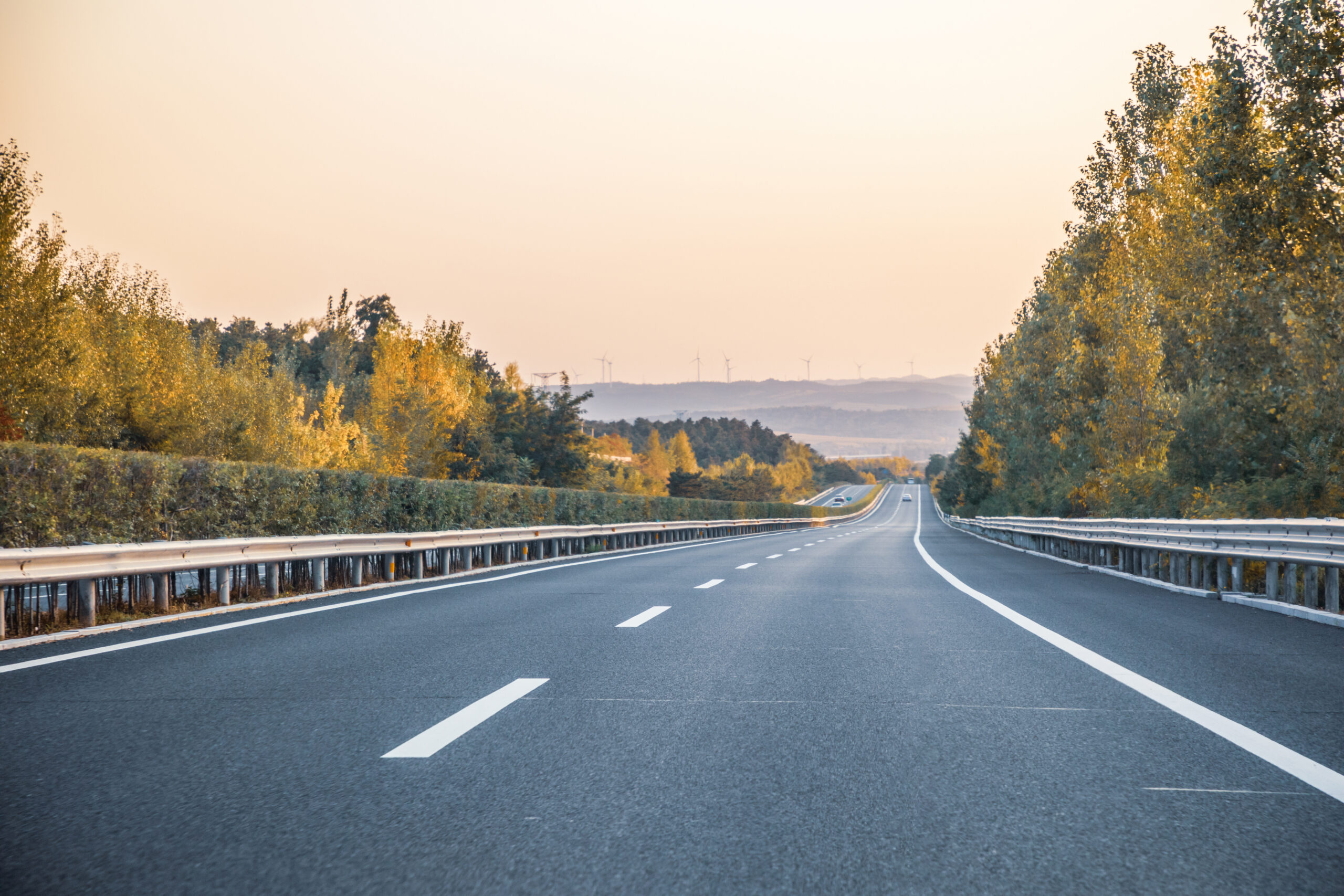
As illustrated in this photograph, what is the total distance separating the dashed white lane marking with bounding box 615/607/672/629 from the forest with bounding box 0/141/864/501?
7.22 meters

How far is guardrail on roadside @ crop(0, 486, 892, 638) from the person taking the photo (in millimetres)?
8562

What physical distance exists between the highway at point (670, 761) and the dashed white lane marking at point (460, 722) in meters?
0.03

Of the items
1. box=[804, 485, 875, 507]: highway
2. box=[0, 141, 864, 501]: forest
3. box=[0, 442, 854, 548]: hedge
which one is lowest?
box=[804, 485, 875, 507]: highway

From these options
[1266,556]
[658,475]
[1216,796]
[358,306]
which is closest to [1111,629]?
[1266,556]

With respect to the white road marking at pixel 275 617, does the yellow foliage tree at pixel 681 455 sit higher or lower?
higher

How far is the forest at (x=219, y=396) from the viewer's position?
1339 inches

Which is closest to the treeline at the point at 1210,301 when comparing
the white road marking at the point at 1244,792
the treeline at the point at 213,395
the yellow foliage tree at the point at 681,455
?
the white road marking at the point at 1244,792

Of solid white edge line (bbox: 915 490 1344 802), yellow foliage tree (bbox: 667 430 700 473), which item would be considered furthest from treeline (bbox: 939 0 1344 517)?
yellow foliage tree (bbox: 667 430 700 473)

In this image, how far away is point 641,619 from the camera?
393 inches

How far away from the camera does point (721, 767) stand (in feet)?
14.4

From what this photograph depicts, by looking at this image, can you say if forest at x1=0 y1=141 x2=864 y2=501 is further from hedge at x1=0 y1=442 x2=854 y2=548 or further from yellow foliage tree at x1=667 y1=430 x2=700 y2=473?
yellow foliage tree at x1=667 y1=430 x2=700 y2=473

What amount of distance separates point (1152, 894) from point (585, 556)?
70.3ft

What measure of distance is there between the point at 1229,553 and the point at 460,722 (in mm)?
10425

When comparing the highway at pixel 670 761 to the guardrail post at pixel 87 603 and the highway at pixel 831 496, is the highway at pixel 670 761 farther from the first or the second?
the highway at pixel 831 496
